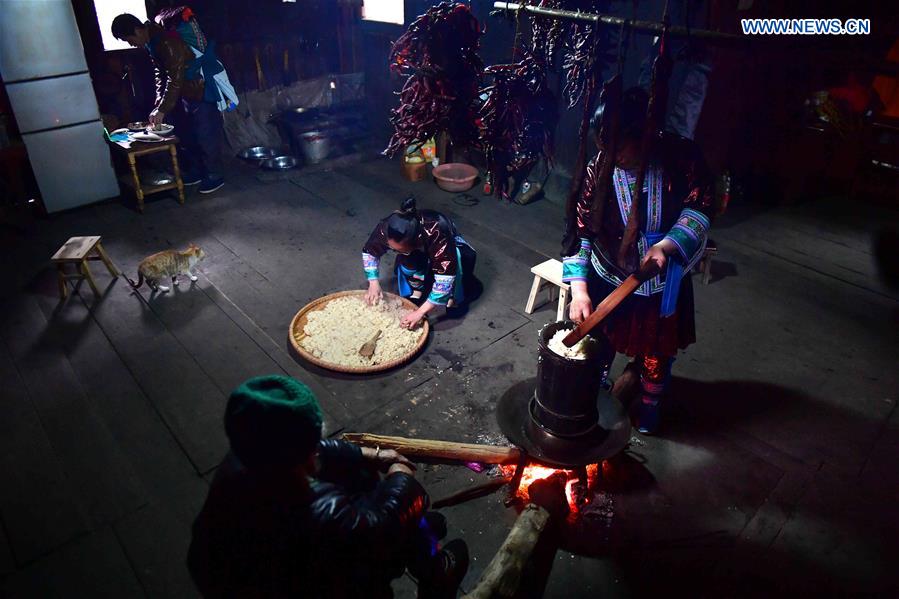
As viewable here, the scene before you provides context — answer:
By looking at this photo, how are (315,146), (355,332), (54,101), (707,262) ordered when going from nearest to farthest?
(355,332)
(707,262)
(54,101)
(315,146)

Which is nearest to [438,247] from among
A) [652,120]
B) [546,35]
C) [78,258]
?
[546,35]

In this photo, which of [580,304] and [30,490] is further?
[30,490]

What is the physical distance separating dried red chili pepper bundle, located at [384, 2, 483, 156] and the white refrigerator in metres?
5.55

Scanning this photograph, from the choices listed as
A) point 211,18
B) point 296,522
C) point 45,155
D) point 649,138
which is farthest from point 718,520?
point 211,18

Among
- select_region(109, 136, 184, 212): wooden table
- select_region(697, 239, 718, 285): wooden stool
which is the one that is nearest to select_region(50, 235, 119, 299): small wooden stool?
select_region(109, 136, 184, 212): wooden table

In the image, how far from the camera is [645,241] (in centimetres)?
330

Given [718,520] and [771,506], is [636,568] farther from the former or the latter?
[771,506]

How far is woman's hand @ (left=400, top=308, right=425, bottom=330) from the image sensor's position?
4832mm

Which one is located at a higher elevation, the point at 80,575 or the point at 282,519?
the point at 282,519

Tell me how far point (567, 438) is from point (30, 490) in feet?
11.3

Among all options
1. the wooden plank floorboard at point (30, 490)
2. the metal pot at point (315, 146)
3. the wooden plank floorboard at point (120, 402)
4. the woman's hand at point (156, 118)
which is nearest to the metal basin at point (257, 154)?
the metal pot at point (315, 146)

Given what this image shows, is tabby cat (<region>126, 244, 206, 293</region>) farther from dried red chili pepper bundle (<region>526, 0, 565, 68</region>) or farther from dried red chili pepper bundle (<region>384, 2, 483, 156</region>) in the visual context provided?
dried red chili pepper bundle (<region>526, 0, 565, 68</region>)

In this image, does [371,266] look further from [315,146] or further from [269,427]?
[315,146]

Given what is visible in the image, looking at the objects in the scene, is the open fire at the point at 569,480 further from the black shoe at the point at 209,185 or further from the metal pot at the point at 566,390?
the black shoe at the point at 209,185
